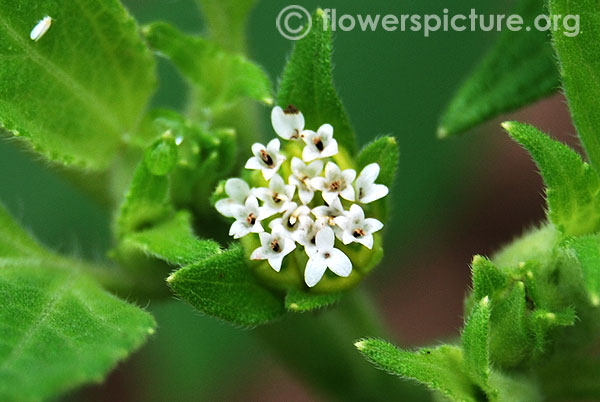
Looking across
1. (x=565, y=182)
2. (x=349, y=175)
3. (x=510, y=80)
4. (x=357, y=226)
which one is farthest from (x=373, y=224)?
(x=510, y=80)

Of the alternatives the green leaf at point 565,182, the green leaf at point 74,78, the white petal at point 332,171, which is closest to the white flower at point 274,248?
the white petal at point 332,171

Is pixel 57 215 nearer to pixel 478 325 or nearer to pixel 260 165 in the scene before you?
pixel 260 165

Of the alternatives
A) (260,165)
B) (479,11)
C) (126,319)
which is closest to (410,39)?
(479,11)

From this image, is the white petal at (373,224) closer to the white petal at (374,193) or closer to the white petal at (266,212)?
the white petal at (374,193)

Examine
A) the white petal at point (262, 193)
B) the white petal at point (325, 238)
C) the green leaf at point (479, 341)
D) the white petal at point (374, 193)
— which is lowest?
the green leaf at point (479, 341)

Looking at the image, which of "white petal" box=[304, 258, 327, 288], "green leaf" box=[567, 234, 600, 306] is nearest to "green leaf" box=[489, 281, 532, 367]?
"green leaf" box=[567, 234, 600, 306]

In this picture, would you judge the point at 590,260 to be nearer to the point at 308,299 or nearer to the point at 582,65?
the point at 582,65
